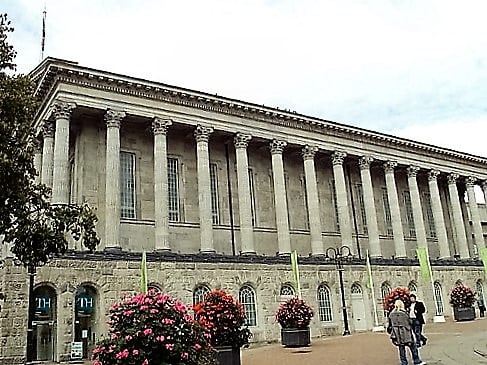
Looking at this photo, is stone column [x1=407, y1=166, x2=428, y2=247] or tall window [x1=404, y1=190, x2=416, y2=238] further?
tall window [x1=404, y1=190, x2=416, y2=238]

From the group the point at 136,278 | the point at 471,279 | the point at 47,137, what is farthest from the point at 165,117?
the point at 471,279

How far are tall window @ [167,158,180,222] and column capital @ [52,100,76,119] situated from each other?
8.39 meters

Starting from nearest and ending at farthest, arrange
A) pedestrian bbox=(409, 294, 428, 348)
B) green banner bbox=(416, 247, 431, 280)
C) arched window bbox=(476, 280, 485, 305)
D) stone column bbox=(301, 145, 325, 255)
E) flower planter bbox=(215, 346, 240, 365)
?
flower planter bbox=(215, 346, 240, 365) → pedestrian bbox=(409, 294, 428, 348) → green banner bbox=(416, 247, 431, 280) → stone column bbox=(301, 145, 325, 255) → arched window bbox=(476, 280, 485, 305)

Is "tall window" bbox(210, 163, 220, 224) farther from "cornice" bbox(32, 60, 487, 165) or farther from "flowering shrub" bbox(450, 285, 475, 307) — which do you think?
"flowering shrub" bbox(450, 285, 475, 307)

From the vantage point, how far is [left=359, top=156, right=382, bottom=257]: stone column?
40.6 metres

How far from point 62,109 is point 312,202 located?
58.8ft

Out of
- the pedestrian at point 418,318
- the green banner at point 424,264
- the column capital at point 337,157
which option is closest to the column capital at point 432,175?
the column capital at point 337,157

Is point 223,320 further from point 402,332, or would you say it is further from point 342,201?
point 342,201

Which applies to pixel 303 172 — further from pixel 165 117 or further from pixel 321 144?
pixel 165 117

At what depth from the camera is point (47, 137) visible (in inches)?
1291

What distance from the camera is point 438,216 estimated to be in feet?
151

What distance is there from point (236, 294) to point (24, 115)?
17.9 meters

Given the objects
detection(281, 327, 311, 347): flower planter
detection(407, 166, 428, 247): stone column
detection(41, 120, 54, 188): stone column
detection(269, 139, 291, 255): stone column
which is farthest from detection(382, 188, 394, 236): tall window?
detection(41, 120, 54, 188): stone column

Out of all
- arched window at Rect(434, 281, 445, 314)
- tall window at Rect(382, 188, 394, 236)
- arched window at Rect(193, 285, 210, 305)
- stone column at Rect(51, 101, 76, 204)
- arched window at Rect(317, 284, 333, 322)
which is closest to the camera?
arched window at Rect(193, 285, 210, 305)
